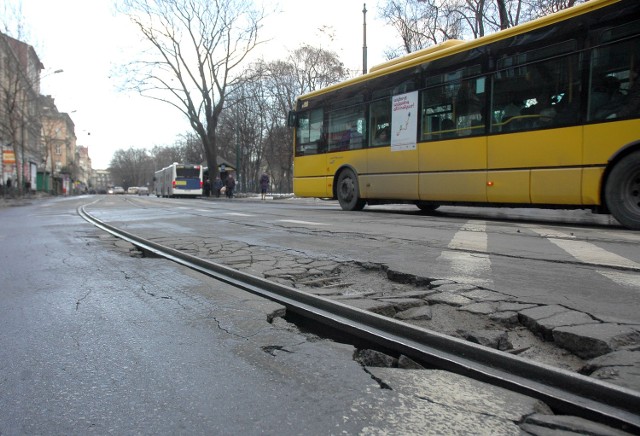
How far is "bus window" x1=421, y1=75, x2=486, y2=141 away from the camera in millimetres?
9125

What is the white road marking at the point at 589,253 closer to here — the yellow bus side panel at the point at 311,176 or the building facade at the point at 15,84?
the yellow bus side panel at the point at 311,176

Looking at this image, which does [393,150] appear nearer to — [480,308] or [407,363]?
[480,308]

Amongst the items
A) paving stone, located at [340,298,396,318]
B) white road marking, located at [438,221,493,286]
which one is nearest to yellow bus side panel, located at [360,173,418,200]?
white road marking, located at [438,221,493,286]

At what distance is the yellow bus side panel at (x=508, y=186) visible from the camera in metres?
8.44

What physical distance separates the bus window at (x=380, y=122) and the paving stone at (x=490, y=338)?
8641 millimetres

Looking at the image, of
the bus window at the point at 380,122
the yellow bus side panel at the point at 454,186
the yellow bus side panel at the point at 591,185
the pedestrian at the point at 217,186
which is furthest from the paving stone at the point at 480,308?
the pedestrian at the point at 217,186

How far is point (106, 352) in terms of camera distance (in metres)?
2.79

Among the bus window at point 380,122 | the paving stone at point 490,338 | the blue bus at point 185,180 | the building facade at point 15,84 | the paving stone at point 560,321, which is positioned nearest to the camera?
the paving stone at point 490,338

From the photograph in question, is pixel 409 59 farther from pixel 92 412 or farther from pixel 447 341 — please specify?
pixel 92 412

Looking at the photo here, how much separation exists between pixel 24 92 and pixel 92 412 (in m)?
41.7

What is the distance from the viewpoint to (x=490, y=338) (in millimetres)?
2730

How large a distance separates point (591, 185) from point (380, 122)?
17.1ft

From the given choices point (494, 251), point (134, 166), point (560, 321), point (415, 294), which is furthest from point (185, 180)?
point (134, 166)

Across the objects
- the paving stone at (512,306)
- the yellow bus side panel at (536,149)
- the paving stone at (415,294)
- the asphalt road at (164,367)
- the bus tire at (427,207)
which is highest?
the yellow bus side panel at (536,149)
